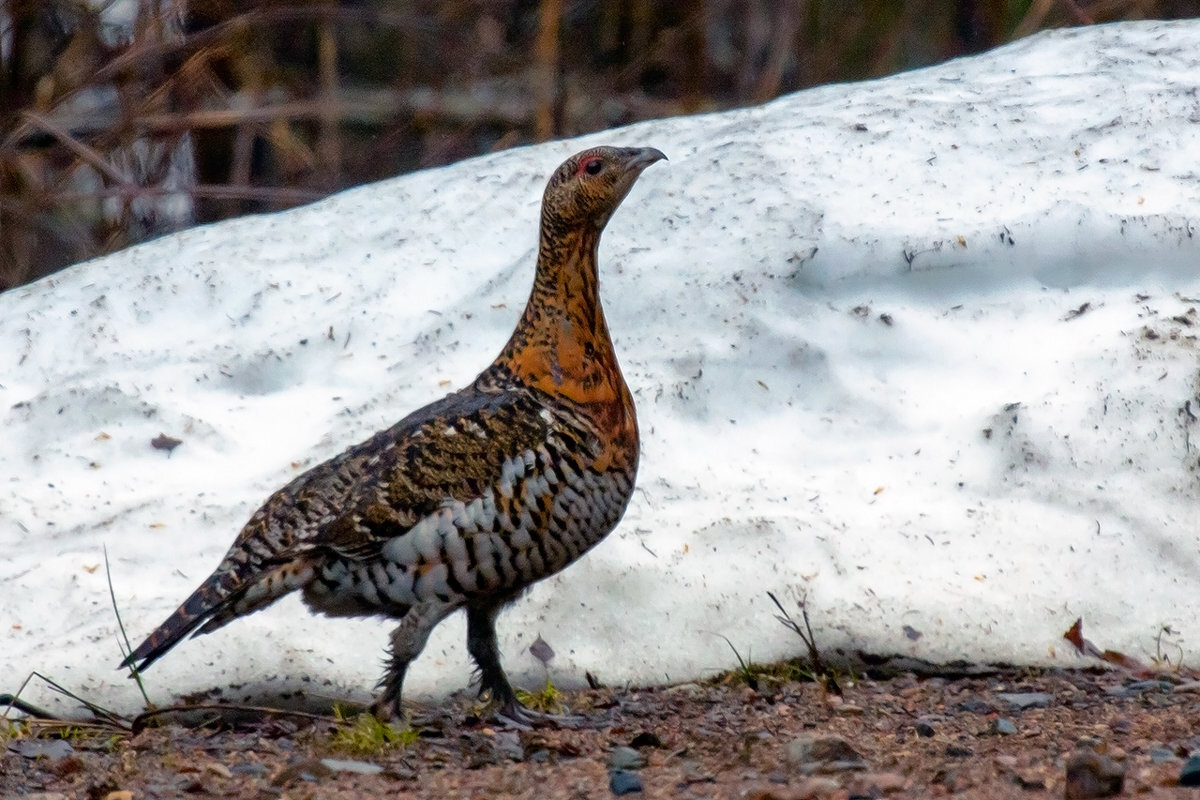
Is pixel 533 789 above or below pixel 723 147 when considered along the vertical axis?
below

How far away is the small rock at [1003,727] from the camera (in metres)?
3.36

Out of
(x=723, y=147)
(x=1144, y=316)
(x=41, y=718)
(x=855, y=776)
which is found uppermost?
(x=723, y=147)

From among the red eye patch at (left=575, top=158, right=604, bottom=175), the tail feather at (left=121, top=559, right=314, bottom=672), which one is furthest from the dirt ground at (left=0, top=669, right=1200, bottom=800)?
the red eye patch at (left=575, top=158, right=604, bottom=175)

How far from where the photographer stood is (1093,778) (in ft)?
8.47

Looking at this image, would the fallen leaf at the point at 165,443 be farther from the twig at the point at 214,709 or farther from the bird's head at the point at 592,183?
the bird's head at the point at 592,183

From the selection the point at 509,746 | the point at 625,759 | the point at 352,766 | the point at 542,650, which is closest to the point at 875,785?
the point at 625,759

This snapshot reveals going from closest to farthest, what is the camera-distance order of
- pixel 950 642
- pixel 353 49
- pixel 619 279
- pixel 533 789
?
pixel 533 789
pixel 950 642
pixel 619 279
pixel 353 49

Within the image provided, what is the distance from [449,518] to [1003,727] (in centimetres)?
134

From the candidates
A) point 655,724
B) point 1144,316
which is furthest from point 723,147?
point 655,724

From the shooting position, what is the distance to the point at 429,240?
5758 mm

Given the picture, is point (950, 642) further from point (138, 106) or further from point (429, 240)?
point (138, 106)

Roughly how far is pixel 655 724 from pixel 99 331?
286cm

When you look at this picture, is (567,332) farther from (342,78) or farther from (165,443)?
(342,78)

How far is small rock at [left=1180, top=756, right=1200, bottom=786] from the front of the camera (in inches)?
104
